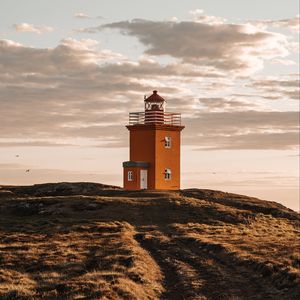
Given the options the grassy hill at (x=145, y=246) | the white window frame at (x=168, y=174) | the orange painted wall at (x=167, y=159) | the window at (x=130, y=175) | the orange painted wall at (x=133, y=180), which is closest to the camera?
the grassy hill at (x=145, y=246)

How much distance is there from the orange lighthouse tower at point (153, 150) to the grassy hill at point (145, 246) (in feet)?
13.0

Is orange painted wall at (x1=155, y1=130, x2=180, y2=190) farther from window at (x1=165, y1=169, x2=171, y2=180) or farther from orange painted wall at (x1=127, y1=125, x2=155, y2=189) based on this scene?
orange painted wall at (x1=127, y1=125, x2=155, y2=189)

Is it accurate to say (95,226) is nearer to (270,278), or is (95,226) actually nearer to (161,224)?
(161,224)

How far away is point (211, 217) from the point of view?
50.4 m

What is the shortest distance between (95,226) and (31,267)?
16.5m

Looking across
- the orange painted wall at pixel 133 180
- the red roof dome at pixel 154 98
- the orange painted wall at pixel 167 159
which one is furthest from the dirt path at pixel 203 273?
the red roof dome at pixel 154 98

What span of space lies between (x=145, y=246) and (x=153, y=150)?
92.8 ft

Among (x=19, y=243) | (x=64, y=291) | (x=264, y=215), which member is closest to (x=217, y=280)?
(x=64, y=291)

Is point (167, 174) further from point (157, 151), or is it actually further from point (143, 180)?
point (157, 151)

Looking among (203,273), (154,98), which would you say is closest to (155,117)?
(154,98)

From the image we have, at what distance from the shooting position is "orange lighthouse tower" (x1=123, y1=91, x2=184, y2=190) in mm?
63062

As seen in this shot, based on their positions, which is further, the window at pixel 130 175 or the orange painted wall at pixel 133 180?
the window at pixel 130 175

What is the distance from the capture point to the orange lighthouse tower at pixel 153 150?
63062 mm

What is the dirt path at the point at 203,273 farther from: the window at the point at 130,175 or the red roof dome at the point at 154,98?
the red roof dome at the point at 154,98
